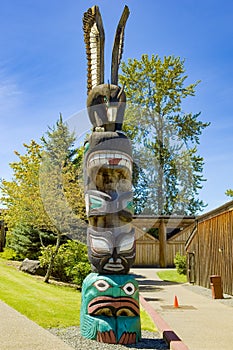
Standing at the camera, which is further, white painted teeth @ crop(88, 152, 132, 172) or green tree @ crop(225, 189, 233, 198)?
green tree @ crop(225, 189, 233, 198)

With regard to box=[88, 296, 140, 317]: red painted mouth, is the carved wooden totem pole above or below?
above

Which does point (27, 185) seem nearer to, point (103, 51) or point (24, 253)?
point (24, 253)

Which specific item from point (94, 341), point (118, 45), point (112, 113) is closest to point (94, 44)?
point (118, 45)

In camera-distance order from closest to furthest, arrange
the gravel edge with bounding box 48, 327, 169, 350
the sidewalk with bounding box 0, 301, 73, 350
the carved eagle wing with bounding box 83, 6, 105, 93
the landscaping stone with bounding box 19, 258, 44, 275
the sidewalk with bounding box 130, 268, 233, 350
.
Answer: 1. the sidewalk with bounding box 0, 301, 73, 350
2. the gravel edge with bounding box 48, 327, 169, 350
3. the sidewalk with bounding box 130, 268, 233, 350
4. the carved eagle wing with bounding box 83, 6, 105, 93
5. the landscaping stone with bounding box 19, 258, 44, 275

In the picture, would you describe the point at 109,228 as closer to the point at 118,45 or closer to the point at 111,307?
the point at 111,307

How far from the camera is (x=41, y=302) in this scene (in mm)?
11219

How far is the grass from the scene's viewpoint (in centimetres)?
895

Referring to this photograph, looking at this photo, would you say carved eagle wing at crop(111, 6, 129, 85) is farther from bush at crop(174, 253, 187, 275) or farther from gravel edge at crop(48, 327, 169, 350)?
bush at crop(174, 253, 187, 275)

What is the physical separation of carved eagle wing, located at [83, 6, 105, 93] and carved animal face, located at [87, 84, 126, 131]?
50 centimetres

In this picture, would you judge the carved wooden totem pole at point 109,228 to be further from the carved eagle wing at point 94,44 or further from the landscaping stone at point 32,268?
the landscaping stone at point 32,268

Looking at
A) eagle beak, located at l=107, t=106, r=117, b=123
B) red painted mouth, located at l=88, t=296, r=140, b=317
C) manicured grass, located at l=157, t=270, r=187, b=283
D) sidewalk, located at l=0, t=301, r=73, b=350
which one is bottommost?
manicured grass, located at l=157, t=270, r=187, b=283

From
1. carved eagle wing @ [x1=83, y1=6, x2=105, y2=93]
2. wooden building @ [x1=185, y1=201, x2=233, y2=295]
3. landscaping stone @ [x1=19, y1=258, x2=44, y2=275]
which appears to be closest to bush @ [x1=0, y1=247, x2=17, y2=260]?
landscaping stone @ [x1=19, y1=258, x2=44, y2=275]

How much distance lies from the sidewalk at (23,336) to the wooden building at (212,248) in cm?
1004

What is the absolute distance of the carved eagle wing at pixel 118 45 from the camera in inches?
329
